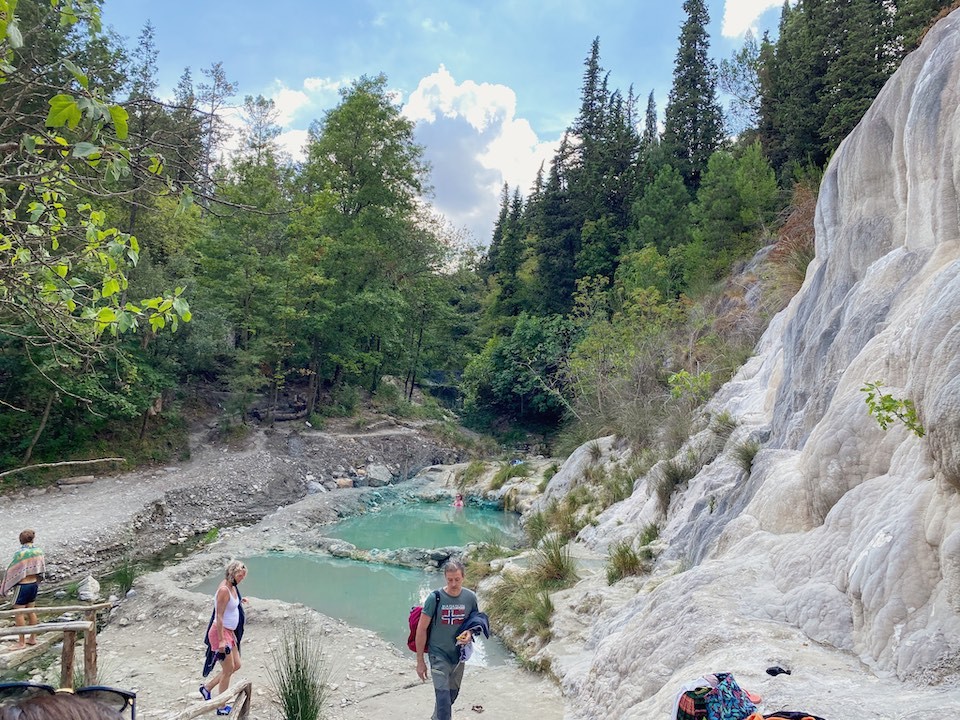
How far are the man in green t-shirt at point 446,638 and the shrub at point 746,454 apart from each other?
14.8 feet

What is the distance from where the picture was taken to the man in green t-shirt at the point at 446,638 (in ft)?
14.4

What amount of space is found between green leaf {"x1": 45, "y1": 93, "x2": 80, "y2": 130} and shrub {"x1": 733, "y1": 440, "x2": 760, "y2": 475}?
24.2 ft

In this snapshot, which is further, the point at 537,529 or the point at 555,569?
the point at 537,529

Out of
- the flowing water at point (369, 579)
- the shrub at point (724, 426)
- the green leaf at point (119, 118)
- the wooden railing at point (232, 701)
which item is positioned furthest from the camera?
the shrub at point (724, 426)

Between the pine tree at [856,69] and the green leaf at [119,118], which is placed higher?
the pine tree at [856,69]

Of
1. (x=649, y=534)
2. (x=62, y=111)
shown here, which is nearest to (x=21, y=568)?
(x=62, y=111)

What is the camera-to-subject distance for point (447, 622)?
14.6 feet

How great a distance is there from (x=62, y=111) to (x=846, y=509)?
511 centimetres

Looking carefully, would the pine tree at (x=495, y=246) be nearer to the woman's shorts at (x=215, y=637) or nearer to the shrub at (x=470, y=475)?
the shrub at (x=470, y=475)

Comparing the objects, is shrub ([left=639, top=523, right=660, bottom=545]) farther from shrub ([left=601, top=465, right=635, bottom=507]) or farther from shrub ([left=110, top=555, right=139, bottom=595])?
shrub ([left=110, top=555, right=139, bottom=595])

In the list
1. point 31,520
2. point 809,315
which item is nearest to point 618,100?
point 809,315

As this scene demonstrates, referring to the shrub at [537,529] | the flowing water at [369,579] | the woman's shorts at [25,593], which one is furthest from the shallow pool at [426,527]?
the woman's shorts at [25,593]

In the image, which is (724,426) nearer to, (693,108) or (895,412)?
(895,412)

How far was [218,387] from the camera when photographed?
22.2 m
